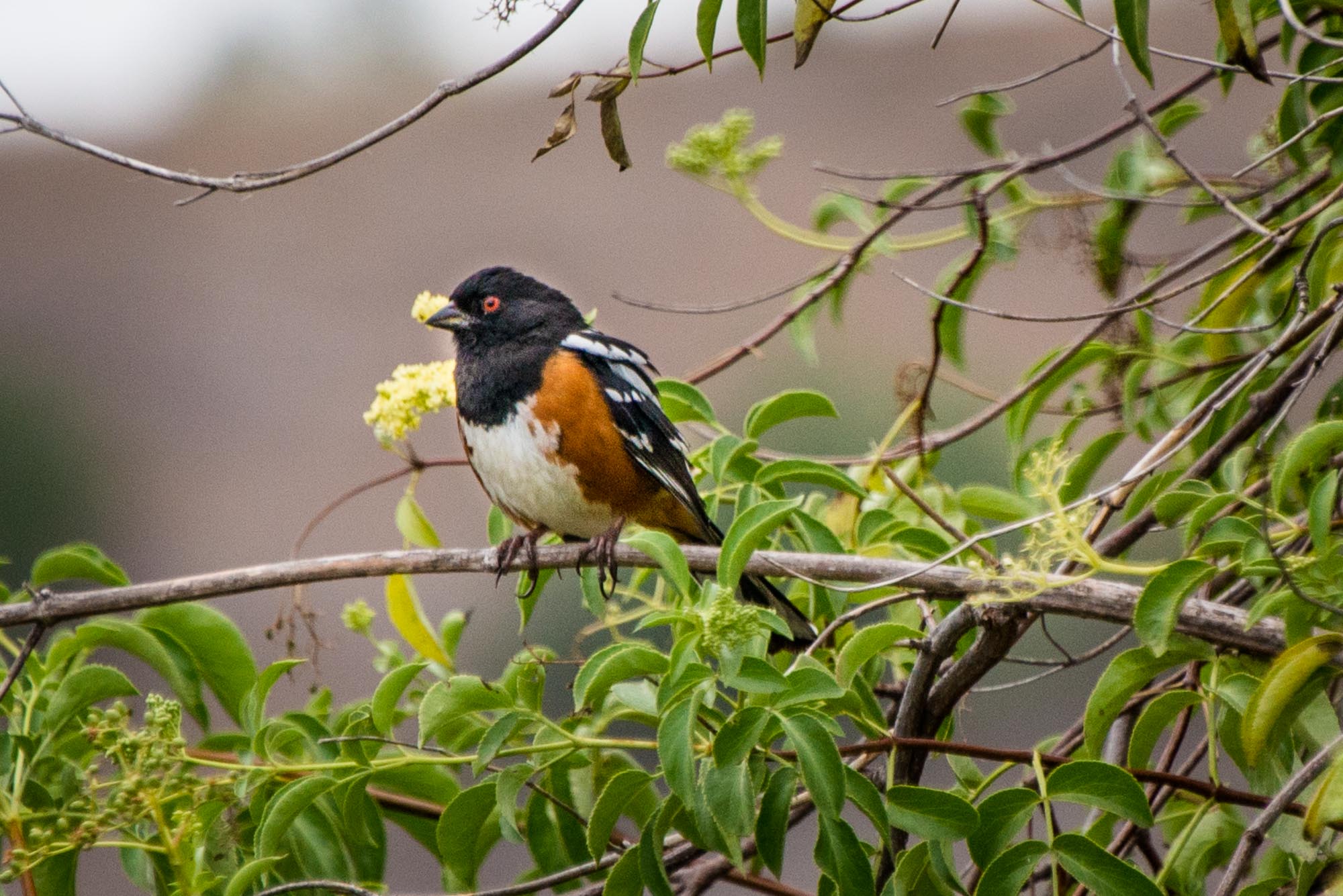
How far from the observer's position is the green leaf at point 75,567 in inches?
80.8

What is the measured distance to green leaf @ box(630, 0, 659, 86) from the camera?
162cm

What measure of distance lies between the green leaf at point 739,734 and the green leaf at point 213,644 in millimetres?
981

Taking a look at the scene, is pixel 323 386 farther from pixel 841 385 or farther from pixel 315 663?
pixel 315 663

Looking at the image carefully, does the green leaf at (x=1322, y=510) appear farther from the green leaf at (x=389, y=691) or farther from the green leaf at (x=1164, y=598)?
the green leaf at (x=389, y=691)

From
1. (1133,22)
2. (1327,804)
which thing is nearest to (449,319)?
(1133,22)

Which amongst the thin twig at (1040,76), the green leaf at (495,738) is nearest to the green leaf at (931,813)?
the green leaf at (495,738)

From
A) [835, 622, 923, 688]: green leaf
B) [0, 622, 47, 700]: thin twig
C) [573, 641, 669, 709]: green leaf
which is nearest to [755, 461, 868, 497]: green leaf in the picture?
[835, 622, 923, 688]: green leaf

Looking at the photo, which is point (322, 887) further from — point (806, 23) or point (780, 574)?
point (806, 23)

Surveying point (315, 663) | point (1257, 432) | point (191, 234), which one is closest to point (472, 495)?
point (191, 234)

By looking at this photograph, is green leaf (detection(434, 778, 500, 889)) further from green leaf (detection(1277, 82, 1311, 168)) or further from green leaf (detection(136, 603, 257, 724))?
green leaf (detection(1277, 82, 1311, 168))

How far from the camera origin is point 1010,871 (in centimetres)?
150

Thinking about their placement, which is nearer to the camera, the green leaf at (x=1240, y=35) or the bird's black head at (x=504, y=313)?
the green leaf at (x=1240, y=35)

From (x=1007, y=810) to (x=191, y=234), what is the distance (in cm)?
1411

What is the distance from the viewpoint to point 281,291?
12922mm
